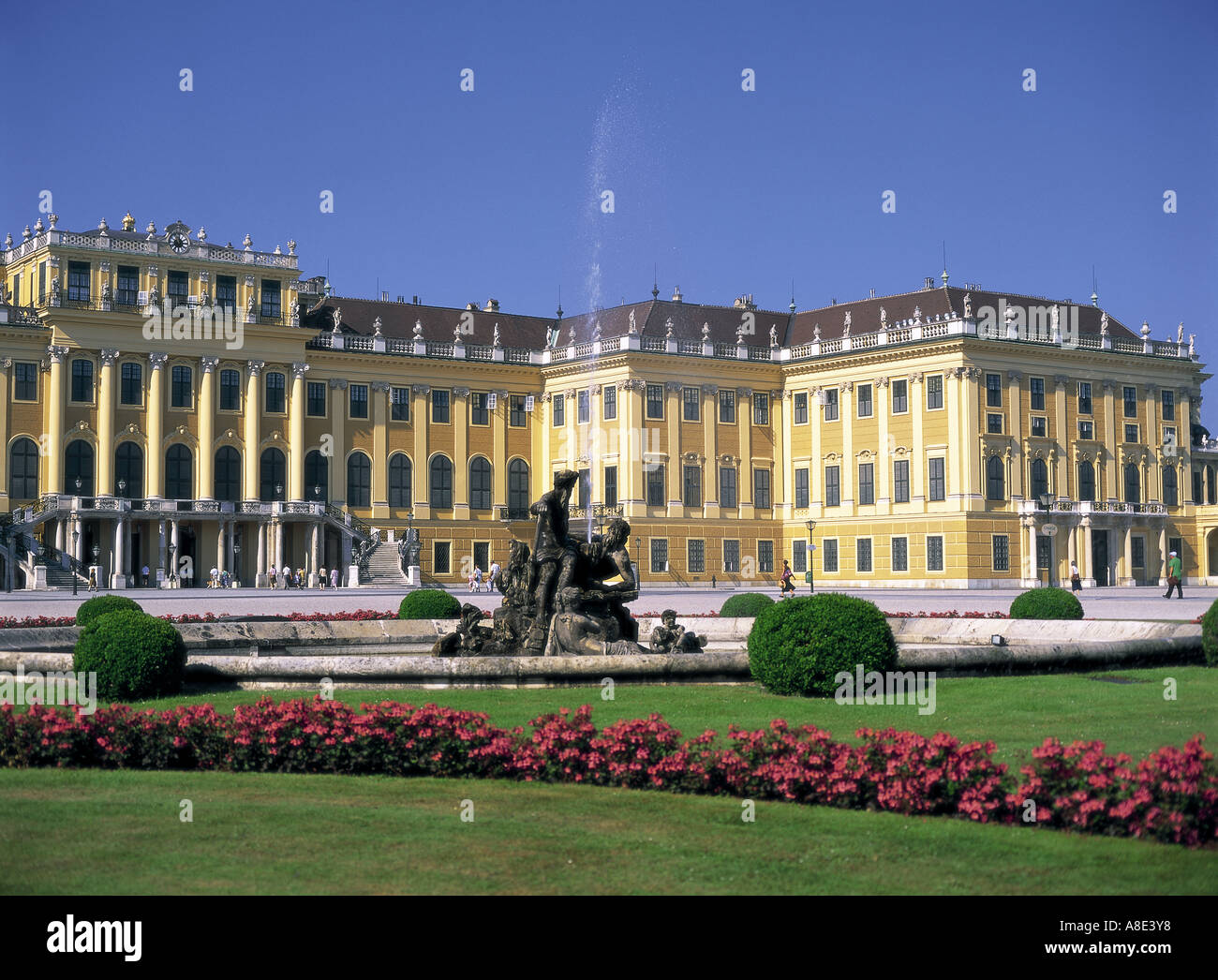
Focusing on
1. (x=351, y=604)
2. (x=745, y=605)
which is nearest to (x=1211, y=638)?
(x=745, y=605)

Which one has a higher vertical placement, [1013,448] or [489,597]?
[1013,448]

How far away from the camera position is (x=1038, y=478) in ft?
223

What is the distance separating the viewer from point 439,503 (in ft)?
239

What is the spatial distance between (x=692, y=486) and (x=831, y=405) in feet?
25.0

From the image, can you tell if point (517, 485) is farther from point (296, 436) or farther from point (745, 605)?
point (745, 605)

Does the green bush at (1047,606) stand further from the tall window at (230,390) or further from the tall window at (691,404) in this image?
the tall window at (230,390)

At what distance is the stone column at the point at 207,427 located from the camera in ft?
219

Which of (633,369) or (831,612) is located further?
(633,369)

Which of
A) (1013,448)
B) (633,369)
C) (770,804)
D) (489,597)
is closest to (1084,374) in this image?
(1013,448)

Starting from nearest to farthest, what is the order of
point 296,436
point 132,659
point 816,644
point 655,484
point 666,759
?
point 666,759 → point 132,659 → point 816,644 → point 296,436 → point 655,484

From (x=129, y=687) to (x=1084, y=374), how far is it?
62.1 meters

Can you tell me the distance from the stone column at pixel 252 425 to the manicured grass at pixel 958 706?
54.2 meters

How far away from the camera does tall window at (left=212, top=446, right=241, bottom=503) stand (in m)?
67.9
